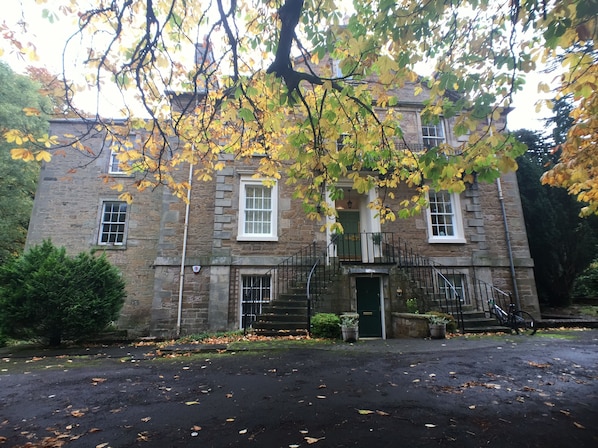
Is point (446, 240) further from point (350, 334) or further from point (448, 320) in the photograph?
point (350, 334)

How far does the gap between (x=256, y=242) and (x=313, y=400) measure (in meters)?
8.44

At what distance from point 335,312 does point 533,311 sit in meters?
8.08

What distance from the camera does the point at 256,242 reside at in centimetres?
1255

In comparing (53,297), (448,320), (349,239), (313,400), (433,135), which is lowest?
(313,400)

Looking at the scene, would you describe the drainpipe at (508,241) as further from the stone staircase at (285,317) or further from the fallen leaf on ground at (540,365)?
the stone staircase at (285,317)

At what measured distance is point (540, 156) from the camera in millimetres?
16797

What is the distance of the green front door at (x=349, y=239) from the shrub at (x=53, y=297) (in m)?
8.19

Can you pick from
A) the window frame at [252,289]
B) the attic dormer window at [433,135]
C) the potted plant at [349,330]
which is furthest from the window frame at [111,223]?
the attic dormer window at [433,135]

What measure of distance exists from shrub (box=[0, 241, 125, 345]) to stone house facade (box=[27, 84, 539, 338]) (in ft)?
7.27

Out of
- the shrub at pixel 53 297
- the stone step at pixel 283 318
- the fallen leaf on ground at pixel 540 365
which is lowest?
the fallen leaf on ground at pixel 540 365

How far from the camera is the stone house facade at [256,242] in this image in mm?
11688

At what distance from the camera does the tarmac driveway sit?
342 centimetres

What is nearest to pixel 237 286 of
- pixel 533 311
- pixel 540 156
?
pixel 533 311

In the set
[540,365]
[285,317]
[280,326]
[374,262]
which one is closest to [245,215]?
[285,317]
